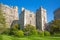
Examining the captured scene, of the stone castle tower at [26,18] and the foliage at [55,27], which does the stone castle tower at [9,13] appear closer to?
the stone castle tower at [26,18]

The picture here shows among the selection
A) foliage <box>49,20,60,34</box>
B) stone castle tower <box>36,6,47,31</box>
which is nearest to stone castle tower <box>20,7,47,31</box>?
stone castle tower <box>36,6,47,31</box>

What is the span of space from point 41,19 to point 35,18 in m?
2.42

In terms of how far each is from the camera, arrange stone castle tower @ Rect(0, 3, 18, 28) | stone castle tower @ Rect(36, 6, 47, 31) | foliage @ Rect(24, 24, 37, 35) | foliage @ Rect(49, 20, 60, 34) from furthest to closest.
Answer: stone castle tower @ Rect(0, 3, 18, 28)
stone castle tower @ Rect(36, 6, 47, 31)
foliage @ Rect(49, 20, 60, 34)
foliage @ Rect(24, 24, 37, 35)

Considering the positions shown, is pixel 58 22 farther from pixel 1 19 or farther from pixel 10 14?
pixel 1 19

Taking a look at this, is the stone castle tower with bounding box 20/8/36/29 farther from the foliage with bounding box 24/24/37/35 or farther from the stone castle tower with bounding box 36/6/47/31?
the foliage with bounding box 24/24/37/35

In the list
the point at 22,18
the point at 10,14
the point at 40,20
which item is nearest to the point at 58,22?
the point at 40,20

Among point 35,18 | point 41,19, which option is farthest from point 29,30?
point 35,18

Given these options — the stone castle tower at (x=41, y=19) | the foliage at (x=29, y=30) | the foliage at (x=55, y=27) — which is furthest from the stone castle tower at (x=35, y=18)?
the foliage at (x=55, y=27)

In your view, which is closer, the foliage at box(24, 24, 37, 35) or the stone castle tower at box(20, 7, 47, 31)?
the foliage at box(24, 24, 37, 35)

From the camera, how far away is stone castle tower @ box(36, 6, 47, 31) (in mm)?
54625

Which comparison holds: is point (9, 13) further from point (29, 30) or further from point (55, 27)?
point (55, 27)

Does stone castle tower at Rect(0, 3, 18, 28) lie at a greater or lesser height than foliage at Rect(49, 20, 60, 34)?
greater

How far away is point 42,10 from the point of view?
2234 inches

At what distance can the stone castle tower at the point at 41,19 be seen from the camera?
54.6 meters
